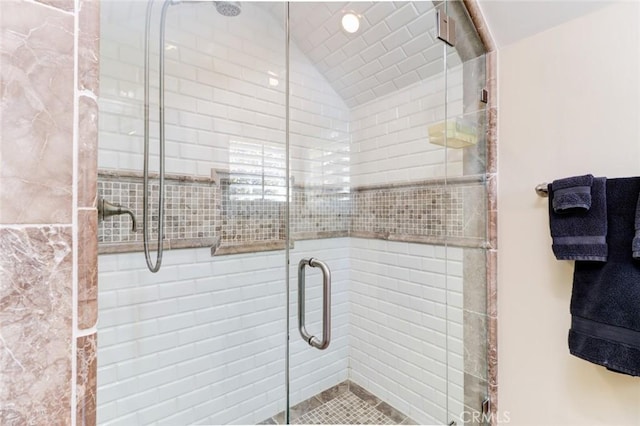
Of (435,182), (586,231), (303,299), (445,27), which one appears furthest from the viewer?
(435,182)

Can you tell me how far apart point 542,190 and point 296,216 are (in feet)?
3.78

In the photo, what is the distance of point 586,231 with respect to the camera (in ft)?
3.17

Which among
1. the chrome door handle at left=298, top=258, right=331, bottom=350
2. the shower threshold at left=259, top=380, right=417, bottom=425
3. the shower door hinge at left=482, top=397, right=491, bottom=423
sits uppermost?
the chrome door handle at left=298, top=258, right=331, bottom=350

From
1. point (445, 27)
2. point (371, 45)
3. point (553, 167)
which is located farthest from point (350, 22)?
point (553, 167)

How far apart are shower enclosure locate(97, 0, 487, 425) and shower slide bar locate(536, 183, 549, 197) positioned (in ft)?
0.73

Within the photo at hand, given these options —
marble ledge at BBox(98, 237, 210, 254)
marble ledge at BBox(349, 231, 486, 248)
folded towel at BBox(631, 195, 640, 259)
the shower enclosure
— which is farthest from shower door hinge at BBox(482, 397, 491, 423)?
marble ledge at BBox(98, 237, 210, 254)

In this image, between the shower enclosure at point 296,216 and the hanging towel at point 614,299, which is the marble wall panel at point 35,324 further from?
the hanging towel at point 614,299

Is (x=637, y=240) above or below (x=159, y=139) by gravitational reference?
below

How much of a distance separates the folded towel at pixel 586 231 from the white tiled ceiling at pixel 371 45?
31.6 inches

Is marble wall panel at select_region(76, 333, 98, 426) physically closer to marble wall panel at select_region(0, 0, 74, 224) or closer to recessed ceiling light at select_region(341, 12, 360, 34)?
marble wall panel at select_region(0, 0, 74, 224)

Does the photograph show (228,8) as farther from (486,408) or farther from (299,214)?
(486,408)

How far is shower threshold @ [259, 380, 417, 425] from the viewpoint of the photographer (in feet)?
5.28

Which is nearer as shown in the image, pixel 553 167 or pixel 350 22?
pixel 553 167

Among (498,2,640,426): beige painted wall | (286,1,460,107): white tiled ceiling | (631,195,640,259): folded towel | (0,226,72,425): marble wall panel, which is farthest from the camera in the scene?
(286,1,460,107): white tiled ceiling
